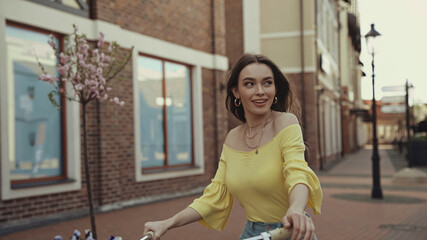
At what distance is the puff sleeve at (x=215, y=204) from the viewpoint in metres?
2.39

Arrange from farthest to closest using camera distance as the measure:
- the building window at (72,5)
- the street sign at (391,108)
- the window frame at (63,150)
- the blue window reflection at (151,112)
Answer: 1. the street sign at (391,108)
2. the blue window reflection at (151,112)
3. the building window at (72,5)
4. the window frame at (63,150)

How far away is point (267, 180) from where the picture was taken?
87.3 inches

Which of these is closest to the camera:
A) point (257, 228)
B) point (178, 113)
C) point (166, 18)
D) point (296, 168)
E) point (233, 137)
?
point (296, 168)

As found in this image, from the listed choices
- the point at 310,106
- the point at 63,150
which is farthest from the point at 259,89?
the point at 310,106

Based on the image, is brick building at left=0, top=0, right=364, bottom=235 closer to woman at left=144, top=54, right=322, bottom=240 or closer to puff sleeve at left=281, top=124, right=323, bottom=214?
woman at left=144, top=54, right=322, bottom=240

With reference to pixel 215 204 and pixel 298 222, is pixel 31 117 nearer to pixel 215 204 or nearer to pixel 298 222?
pixel 215 204

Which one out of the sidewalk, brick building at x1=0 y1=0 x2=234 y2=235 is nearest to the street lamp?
the sidewalk

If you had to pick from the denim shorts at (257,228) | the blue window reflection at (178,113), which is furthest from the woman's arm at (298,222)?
the blue window reflection at (178,113)

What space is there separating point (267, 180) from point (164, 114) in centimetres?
965

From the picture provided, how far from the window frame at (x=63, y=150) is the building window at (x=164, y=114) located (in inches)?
71.0

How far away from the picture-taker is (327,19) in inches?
1135

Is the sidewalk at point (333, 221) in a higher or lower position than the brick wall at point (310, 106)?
lower

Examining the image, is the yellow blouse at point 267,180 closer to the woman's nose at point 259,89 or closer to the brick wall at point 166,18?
the woman's nose at point 259,89

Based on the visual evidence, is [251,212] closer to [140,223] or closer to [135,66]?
[140,223]
